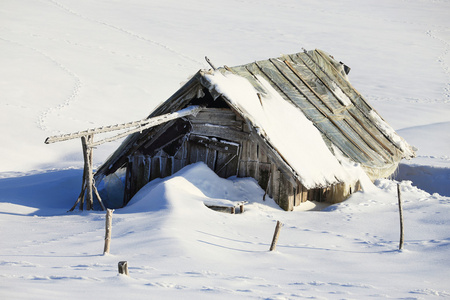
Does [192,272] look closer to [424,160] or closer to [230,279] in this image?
[230,279]

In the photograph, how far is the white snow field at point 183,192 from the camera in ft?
23.3

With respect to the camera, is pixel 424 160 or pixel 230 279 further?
pixel 424 160

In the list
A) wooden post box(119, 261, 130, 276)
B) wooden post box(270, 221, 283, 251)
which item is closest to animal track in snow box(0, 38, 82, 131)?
wooden post box(270, 221, 283, 251)

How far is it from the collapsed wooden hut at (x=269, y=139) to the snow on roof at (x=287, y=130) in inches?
1.0

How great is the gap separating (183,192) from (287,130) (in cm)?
242

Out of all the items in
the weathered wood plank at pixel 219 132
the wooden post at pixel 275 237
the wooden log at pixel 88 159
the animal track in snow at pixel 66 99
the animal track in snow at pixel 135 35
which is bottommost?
the wooden post at pixel 275 237

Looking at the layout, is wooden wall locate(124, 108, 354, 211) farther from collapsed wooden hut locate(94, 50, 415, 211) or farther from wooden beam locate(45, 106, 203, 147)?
wooden beam locate(45, 106, 203, 147)

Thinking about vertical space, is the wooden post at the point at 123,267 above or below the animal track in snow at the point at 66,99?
below

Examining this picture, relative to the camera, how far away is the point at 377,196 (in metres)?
11.8

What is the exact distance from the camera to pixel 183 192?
10.3 metres

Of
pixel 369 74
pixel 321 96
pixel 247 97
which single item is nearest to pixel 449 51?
pixel 369 74

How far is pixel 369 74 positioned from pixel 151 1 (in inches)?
858

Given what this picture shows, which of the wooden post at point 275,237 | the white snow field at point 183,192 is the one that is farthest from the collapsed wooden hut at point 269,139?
the wooden post at point 275,237

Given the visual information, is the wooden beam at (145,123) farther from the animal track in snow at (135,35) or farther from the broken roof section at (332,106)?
the animal track in snow at (135,35)
